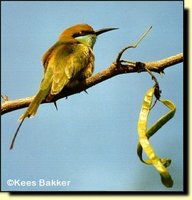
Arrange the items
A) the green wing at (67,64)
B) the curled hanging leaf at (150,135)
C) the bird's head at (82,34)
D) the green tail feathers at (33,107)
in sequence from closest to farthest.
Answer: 1. the curled hanging leaf at (150,135)
2. the green tail feathers at (33,107)
3. the green wing at (67,64)
4. the bird's head at (82,34)

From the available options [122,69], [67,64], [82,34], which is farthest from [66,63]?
[122,69]

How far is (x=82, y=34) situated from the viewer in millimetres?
1795

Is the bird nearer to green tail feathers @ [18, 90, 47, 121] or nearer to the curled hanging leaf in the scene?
green tail feathers @ [18, 90, 47, 121]

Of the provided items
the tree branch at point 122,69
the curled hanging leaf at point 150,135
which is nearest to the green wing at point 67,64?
the tree branch at point 122,69

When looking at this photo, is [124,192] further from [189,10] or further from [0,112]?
[189,10]

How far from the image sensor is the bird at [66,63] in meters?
1.52

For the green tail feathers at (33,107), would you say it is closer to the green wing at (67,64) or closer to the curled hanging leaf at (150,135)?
the green wing at (67,64)

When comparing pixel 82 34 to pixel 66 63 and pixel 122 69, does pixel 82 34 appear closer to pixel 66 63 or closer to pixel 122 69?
pixel 66 63

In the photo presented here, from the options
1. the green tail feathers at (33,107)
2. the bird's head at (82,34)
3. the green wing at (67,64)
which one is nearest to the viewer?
the green tail feathers at (33,107)

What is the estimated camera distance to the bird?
1.52 meters

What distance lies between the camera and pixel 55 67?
1.62 meters

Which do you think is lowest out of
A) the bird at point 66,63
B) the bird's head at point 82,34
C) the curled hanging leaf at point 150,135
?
the curled hanging leaf at point 150,135

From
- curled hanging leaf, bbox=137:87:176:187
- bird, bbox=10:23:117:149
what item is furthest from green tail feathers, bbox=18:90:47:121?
curled hanging leaf, bbox=137:87:176:187

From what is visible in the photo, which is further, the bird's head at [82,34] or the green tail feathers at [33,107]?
the bird's head at [82,34]
